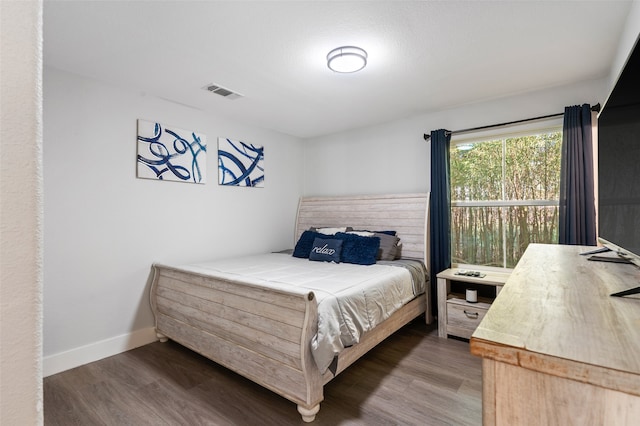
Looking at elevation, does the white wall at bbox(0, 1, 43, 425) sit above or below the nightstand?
above

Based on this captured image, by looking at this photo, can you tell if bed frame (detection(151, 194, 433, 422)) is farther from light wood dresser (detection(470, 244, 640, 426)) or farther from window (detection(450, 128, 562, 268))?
light wood dresser (detection(470, 244, 640, 426))

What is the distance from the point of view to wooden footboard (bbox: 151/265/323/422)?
6.12 feet

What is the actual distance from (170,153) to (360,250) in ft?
7.23

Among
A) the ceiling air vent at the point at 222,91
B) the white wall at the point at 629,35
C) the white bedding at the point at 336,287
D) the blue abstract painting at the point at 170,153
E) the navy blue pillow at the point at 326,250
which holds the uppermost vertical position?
the ceiling air vent at the point at 222,91

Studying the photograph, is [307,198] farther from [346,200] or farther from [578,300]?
[578,300]

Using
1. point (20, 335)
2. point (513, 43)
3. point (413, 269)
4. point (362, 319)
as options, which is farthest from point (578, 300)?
point (413, 269)

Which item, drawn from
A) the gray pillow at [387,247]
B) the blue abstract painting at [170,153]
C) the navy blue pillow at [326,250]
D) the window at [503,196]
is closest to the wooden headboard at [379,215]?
the gray pillow at [387,247]

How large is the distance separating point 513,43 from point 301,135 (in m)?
3.00

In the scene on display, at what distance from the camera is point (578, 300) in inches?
34.0

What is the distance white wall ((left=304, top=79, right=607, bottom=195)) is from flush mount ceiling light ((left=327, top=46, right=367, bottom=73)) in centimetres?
168

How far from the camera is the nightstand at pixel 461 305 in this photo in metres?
2.92

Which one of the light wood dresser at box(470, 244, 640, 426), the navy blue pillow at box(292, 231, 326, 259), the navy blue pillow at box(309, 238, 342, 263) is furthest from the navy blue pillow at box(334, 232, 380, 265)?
the light wood dresser at box(470, 244, 640, 426)

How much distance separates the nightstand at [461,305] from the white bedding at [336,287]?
10.5 inches

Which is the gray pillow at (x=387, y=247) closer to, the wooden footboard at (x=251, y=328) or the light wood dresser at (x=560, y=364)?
the wooden footboard at (x=251, y=328)
